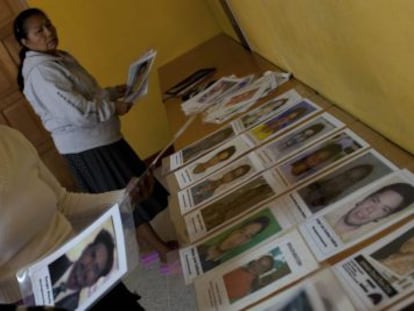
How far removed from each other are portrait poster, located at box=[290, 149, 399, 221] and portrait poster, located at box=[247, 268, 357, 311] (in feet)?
0.75

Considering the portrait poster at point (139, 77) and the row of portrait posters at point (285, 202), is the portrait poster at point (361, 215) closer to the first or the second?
the row of portrait posters at point (285, 202)

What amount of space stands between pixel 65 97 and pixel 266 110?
34.0 inches

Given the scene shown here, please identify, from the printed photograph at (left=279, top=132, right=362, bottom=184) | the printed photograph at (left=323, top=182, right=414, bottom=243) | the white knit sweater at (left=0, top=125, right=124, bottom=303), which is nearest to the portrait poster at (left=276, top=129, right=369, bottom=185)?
the printed photograph at (left=279, top=132, right=362, bottom=184)

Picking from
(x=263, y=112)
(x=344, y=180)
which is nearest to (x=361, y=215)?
(x=344, y=180)

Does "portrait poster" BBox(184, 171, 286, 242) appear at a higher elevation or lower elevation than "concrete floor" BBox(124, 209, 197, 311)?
higher

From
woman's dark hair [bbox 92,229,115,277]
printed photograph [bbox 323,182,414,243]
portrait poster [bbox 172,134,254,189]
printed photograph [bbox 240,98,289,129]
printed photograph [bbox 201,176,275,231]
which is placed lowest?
printed photograph [bbox 323,182,414,243]

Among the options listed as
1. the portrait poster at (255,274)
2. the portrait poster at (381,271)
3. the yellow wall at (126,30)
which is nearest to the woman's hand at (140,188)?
the portrait poster at (255,274)

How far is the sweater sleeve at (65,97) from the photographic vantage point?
7.41ft

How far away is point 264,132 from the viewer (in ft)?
5.75

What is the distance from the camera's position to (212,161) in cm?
177

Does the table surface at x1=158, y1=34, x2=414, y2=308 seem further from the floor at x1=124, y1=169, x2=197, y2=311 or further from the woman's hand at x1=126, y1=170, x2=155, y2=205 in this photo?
the floor at x1=124, y1=169, x2=197, y2=311

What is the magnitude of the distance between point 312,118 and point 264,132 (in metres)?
0.17

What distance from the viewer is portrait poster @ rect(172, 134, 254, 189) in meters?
1.70

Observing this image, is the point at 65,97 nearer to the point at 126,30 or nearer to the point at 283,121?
the point at 283,121
